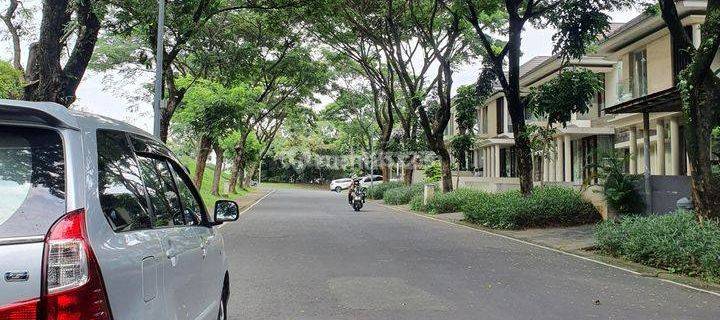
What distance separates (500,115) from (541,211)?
2521 cm

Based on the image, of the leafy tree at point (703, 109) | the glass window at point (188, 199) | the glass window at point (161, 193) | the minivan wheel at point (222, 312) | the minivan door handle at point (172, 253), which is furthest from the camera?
the leafy tree at point (703, 109)

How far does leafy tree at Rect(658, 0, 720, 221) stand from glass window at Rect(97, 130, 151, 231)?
10033mm

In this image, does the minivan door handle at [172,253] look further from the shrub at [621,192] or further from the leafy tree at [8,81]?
the leafy tree at [8,81]

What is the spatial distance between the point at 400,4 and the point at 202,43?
7.09 metres

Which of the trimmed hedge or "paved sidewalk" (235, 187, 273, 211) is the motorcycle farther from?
the trimmed hedge

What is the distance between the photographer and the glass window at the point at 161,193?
11.0 feet

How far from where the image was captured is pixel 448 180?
88.4ft

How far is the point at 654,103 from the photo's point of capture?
15.3m

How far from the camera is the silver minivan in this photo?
2229mm

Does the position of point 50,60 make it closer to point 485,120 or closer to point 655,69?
point 655,69

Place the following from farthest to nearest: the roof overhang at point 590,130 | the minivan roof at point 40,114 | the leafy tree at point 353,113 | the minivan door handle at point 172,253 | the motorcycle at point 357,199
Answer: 1. the leafy tree at point 353,113
2. the roof overhang at point 590,130
3. the motorcycle at point 357,199
4. the minivan door handle at point 172,253
5. the minivan roof at point 40,114

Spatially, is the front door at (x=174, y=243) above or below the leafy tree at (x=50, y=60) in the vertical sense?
below

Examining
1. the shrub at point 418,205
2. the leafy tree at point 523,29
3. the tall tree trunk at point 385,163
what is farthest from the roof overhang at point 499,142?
the leafy tree at point 523,29

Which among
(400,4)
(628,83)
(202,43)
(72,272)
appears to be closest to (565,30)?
(400,4)
